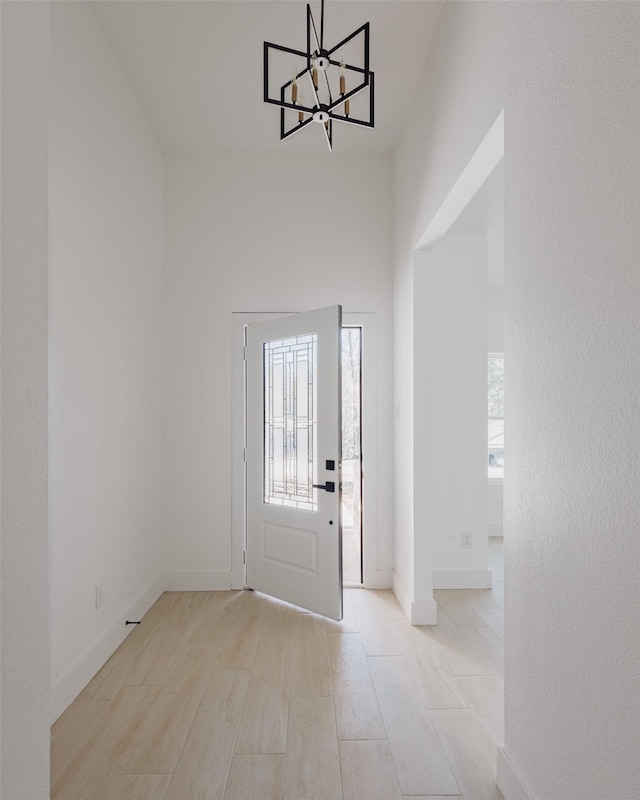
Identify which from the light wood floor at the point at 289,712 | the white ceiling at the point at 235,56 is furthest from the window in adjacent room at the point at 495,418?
the white ceiling at the point at 235,56

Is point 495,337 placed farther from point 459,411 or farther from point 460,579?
point 460,579

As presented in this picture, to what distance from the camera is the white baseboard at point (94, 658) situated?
2.52 metres

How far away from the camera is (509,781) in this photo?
6.27 ft

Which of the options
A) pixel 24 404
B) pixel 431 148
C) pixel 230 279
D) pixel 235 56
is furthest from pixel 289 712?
pixel 235 56

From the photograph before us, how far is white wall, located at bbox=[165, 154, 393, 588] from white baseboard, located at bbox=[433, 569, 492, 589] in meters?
0.42

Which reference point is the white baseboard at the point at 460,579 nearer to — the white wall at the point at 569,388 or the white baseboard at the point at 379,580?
the white baseboard at the point at 379,580

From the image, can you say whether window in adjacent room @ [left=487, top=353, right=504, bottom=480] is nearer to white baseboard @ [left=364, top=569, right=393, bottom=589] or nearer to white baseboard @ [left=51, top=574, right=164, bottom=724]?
white baseboard @ [left=364, top=569, right=393, bottom=589]

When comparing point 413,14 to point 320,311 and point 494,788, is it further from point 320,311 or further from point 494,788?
point 494,788

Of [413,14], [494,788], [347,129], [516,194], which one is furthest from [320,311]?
[494,788]

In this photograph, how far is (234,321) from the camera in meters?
4.42

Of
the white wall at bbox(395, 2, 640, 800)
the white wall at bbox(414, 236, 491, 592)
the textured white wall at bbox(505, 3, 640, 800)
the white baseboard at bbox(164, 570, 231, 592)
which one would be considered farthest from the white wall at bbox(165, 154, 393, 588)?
the textured white wall at bbox(505, 3, 640, 800)

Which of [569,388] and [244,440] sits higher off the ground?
[569,388]

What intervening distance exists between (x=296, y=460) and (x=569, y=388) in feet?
9.04

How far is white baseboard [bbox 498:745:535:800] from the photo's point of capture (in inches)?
70.7
